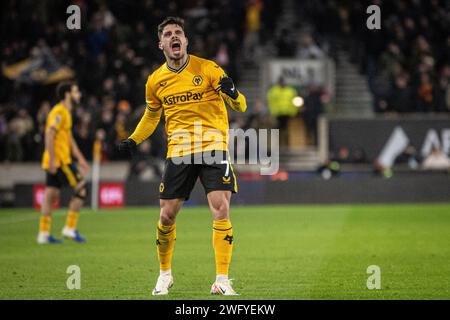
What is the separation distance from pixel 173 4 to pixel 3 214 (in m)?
10.2

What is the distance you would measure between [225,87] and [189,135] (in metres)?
0.66

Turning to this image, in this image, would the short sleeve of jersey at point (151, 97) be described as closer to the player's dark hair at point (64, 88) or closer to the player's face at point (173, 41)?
the player's face at point (173, 41)

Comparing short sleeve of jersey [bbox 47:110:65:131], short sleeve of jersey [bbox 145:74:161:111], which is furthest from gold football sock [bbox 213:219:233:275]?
short sleeve of jersey [bbox 47:110:65:131]

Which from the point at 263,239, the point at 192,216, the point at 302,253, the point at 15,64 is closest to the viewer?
the point at 302,253

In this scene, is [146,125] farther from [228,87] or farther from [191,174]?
[228,87]

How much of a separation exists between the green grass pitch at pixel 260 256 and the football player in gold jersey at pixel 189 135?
0.65 m

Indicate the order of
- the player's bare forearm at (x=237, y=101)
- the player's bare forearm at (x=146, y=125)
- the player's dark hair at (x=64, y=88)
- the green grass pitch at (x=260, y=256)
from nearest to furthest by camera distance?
1. the player's bare forearm at (x=237, y=101)
2. the green grass pitch at (x=260, y=256)
3. the player's bare forearm at (x=146, y=125)
4. the player's dark hair at (x=64, y=88)

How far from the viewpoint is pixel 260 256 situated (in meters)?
13.0

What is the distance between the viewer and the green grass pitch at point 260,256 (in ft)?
31.7

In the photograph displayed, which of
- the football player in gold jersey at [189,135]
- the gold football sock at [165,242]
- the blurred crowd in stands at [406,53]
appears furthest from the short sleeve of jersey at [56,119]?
the blurred crowd in stands at [406,53]

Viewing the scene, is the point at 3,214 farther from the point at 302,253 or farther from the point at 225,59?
the point at 302,253

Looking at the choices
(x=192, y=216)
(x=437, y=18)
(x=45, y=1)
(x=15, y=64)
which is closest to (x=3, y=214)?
(x=192, y=216)

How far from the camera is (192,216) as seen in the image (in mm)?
20953
